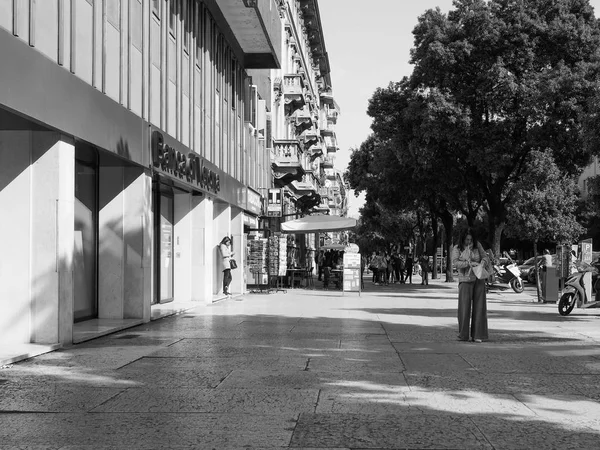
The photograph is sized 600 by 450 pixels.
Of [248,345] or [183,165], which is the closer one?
[248,345]

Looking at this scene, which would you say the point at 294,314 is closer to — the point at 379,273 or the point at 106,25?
the point at 106,25

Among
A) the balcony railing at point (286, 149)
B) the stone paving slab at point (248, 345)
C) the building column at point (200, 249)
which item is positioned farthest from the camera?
the balcony railing at point (286, 149)

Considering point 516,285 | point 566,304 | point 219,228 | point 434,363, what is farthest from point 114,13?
point 516,285

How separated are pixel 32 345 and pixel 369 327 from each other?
6527mm

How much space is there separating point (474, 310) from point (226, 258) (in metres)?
13.6

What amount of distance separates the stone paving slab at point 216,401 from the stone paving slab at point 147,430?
0.23m

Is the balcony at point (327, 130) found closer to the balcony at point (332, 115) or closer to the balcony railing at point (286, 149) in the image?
the balcony at point (332, 115)

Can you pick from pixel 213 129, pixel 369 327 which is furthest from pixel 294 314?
pixel 213 129

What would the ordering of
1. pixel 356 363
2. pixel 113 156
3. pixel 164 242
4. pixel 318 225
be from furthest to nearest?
pixel 318 225 → pixel 164 242 → pixel 113 156 → pixel 356 363

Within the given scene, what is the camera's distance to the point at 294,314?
64.1 ft

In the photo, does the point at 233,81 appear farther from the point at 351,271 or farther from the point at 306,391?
the point at 306,391

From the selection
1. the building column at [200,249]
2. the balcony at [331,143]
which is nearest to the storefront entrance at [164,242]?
the building column at [200,249]

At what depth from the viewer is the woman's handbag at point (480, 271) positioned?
13.5m

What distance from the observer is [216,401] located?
309 inches
